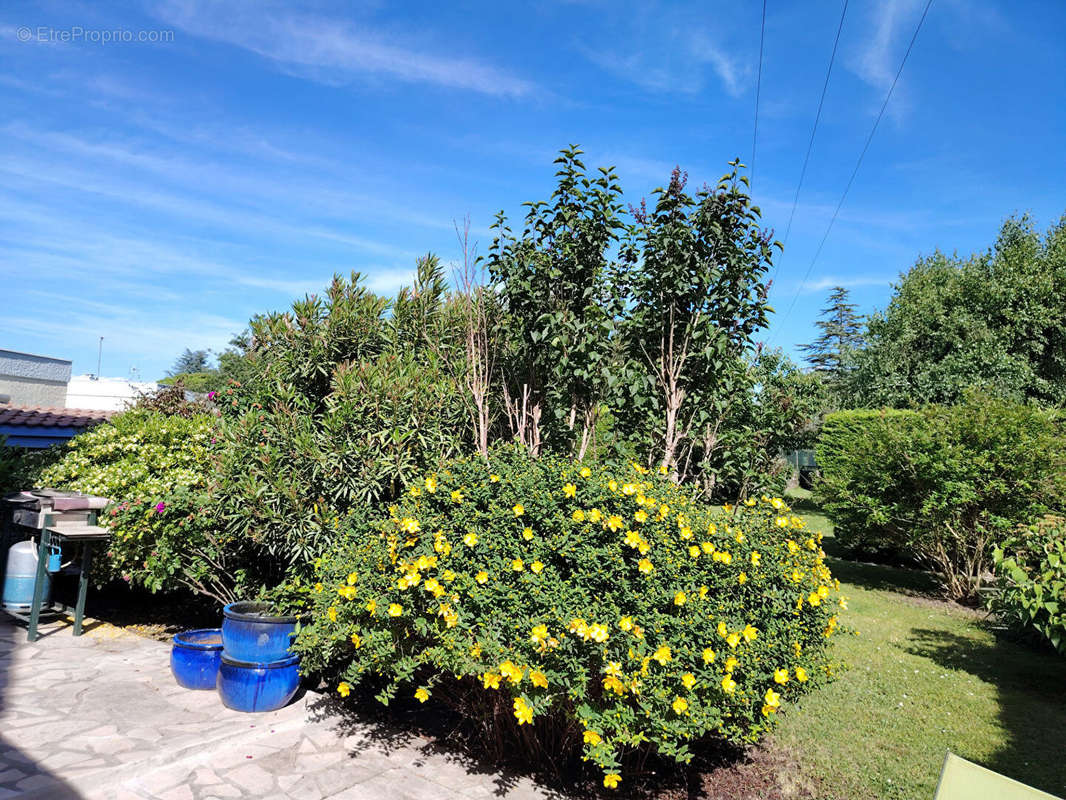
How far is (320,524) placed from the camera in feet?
14.4

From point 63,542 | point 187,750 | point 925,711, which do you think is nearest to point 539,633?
point 187,750

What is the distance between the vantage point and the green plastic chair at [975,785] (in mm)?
1848

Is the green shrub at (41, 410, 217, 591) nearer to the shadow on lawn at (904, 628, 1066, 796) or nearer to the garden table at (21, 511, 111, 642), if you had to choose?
the garden table at (21, 511, 111, 642)

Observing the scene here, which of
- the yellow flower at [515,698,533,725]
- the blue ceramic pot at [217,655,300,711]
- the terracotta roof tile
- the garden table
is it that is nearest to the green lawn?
the yellow flower at [515,698,533,725]

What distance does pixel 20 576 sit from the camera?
584cm

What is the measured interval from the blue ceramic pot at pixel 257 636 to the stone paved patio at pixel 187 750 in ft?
1.27

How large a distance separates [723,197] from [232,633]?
468 centimetres

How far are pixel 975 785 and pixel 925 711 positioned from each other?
3421mm

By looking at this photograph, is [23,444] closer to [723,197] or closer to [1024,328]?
[723,197]

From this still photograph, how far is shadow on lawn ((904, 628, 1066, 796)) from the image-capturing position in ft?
12.9

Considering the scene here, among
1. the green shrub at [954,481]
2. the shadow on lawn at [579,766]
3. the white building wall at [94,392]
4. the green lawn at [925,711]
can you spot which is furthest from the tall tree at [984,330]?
the white building wall at [94,392]

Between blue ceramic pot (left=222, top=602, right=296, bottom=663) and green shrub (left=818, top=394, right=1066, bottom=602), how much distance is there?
25.3ft

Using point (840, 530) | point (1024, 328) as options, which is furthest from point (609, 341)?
point (1024, 328)

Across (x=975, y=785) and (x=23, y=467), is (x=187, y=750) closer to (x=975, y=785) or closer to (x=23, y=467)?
(x=975, y=785)
